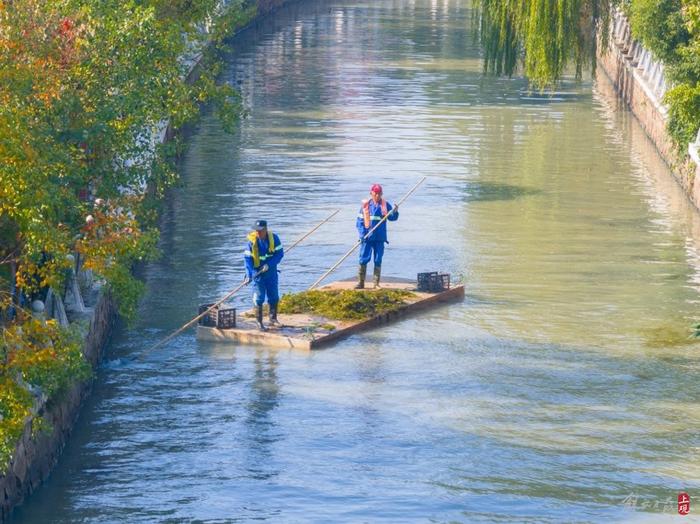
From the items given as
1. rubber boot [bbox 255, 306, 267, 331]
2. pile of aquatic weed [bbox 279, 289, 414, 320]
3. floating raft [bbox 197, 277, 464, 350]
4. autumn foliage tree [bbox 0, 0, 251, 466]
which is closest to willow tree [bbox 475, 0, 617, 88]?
autumn foliage tree [bbox 0, 0, 251, 466]

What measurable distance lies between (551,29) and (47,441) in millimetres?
30169

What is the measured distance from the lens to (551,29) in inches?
1852

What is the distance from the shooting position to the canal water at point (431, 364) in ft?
61.4

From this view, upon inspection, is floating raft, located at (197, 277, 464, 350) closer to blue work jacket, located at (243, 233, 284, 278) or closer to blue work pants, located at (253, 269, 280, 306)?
blue work pants, located at (253, 269, 280, 306)

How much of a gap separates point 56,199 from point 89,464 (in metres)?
3.13

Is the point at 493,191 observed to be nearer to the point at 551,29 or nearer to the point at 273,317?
the point at 551,29

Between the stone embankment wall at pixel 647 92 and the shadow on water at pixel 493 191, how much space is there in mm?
3339

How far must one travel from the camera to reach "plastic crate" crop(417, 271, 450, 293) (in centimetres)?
2698

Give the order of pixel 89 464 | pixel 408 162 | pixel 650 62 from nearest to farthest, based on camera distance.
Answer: pixel 89 464, pixel 408 162, pixel 650 62

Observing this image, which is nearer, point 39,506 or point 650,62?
point 39,506

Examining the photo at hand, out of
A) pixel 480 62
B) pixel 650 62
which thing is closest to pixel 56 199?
pixel 650 62

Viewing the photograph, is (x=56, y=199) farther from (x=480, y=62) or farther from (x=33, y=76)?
(x=480, y=62)

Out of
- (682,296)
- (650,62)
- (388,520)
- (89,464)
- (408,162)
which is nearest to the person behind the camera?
(388,520)

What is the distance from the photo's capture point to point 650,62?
162 feet
